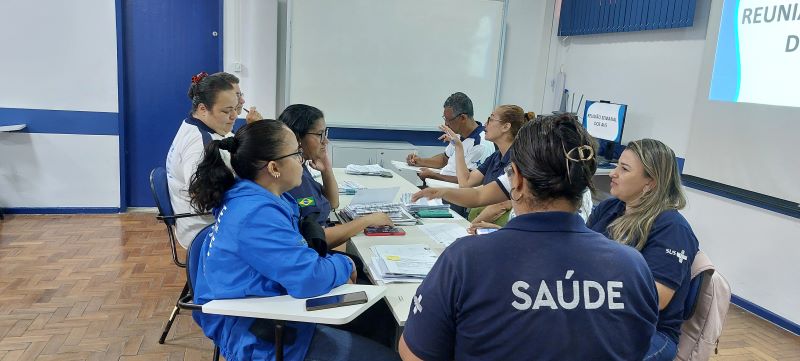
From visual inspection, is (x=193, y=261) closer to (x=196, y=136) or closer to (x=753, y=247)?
(x=196, y=136)

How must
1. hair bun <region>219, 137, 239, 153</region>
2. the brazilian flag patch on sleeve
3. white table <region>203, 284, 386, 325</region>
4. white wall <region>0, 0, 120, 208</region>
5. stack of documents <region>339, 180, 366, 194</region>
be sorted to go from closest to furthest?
white table <region>203, 284, 386, 325</region>, hair bun <region>219, 137, 239, 153</region>, the brazilian flag patch on sleeve, stack of documents <region>339, 180, 366, 194</region>, white wall <region>0, 0, 120, 208</region>

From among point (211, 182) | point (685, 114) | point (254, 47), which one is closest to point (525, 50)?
point (685, 114)

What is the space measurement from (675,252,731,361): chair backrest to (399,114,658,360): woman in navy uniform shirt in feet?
2.28

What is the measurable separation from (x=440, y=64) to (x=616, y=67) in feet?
5.55

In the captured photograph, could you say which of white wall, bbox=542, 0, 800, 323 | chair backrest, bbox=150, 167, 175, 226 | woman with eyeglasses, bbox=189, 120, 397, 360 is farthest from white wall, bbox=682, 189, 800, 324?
chair backrest, bbox=150, 167, 175, 226

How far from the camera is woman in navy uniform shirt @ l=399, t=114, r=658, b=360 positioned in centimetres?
98

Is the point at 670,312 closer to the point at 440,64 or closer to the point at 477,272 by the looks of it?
the point at 477,272

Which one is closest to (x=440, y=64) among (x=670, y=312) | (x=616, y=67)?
(x=616, y=67)

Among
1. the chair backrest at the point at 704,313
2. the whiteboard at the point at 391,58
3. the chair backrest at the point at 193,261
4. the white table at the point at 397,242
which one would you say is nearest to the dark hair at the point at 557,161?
the white table at the point at 397,242

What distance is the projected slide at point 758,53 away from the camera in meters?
3.22

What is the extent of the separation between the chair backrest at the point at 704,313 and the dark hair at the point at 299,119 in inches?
60.4

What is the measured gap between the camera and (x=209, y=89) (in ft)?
8.92

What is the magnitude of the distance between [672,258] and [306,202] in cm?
133

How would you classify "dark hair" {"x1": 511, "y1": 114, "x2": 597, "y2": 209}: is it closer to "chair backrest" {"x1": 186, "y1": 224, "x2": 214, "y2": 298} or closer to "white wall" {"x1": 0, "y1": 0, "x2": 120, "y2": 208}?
"chair backrest" {"x1": 186, "y1": 224, "x2": 214, "y2": 298}
